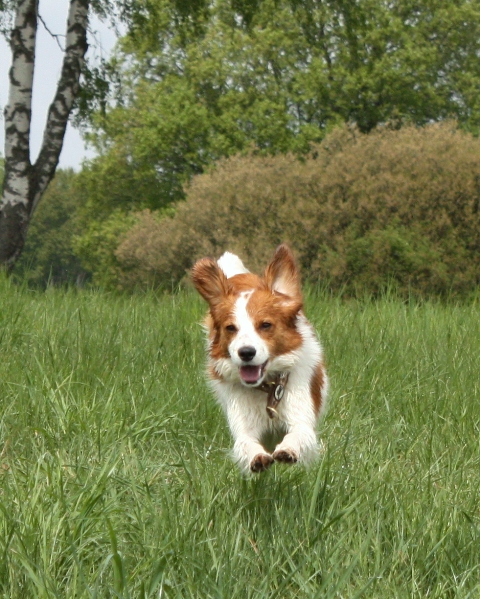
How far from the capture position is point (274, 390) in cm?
406

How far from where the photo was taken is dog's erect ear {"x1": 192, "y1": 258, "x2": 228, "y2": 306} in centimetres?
413

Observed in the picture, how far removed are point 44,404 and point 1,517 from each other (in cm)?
158

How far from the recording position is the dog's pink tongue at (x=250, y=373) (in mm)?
3797

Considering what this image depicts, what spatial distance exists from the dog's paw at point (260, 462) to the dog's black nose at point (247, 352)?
486 millimetres

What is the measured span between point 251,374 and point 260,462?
1.76 ft

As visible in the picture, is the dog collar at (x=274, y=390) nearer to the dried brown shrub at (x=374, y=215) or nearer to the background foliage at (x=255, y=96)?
the dried brown shrub at (x=374, y=215)

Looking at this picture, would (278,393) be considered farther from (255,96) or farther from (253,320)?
(255,96)

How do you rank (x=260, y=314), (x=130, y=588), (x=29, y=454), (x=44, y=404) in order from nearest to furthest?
1. (x=130, y=588)
2. (x=260, y=314)
3. (x=29, y=454)
4. (x=44, y=404)

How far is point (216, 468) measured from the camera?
3906 mm

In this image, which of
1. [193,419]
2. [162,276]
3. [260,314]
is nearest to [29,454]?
[193,419]

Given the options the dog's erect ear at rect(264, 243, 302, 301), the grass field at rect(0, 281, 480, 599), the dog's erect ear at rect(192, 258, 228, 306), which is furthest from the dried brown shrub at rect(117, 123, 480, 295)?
the dog's erect ear at rect(192, 258, 228, 306)

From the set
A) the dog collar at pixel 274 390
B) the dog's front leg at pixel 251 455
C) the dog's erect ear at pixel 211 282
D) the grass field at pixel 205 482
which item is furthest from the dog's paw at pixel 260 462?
the dog's erect ear at pixel 211 282

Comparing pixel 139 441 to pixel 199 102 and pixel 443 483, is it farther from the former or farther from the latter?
pixel 199 102

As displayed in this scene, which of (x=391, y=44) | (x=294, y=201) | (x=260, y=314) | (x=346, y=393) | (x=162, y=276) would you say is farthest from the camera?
(x=391, y=44)
